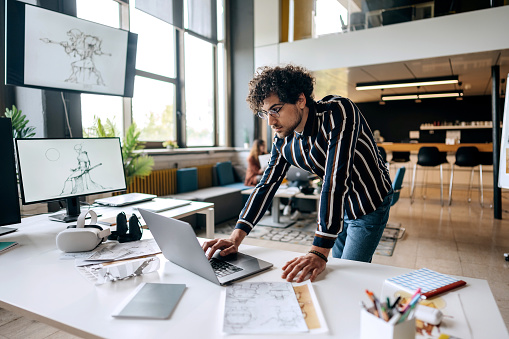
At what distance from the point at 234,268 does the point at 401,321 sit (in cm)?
67

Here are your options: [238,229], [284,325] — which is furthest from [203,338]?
[238,229]

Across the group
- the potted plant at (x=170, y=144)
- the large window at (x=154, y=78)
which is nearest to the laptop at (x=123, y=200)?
the large window at (x=154, y=78)

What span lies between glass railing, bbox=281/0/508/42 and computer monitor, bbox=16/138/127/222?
5631 mm

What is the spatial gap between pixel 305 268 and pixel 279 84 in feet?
2.42

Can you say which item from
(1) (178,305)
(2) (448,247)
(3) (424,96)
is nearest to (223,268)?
(1) (178,305)

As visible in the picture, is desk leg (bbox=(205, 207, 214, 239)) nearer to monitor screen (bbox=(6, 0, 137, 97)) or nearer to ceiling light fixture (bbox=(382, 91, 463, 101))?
monitor screen (bbox=(6, 0, 137, 97))

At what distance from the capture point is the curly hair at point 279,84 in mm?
1417

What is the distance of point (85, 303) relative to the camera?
3.28 ft

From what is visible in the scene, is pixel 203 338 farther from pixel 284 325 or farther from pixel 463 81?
pixel 463 81

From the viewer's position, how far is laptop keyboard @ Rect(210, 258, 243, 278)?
1.18 m

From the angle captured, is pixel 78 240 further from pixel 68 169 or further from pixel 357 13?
pixel 357 13

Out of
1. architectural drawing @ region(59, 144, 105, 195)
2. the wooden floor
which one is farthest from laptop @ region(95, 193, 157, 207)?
the wooden floor

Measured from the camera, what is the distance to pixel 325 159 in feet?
5.06

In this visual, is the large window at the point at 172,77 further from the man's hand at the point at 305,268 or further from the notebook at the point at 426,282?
the notebook at the point at 426,282
